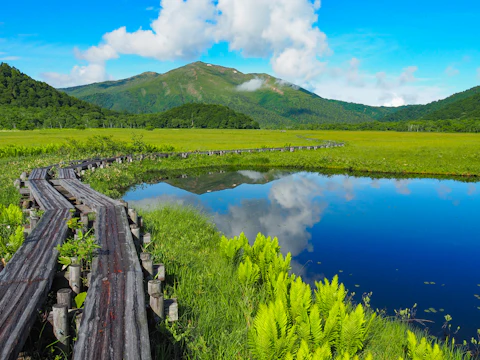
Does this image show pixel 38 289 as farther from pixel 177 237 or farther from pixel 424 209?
pixel 424 209

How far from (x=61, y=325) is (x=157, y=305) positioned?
4.31 feet

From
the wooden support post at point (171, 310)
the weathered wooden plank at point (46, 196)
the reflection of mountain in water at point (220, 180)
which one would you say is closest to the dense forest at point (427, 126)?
the reflection of mountain in water at point (220, 180)

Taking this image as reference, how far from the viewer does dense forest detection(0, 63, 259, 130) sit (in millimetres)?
128750

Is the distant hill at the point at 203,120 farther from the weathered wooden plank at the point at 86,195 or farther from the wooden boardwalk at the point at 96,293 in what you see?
the wooden boardwalk at the point at 96,293

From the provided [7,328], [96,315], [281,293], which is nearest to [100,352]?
[96,315]

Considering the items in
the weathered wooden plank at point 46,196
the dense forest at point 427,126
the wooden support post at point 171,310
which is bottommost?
Result: the wooden support post at point 171,310

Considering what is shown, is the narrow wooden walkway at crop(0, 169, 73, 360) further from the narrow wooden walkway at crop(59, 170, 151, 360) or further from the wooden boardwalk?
the narrow wooden walkway at crop(59, 170, 151, 360)

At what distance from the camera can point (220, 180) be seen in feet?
91.4

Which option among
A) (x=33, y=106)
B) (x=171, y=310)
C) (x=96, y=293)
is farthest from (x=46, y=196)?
(x=33, y=106)

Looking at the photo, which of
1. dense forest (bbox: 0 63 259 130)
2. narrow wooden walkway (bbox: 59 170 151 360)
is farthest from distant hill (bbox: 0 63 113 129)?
narrow wooden walkway (bbox: 59 170 151 360)

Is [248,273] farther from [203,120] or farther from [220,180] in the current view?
[203,120]

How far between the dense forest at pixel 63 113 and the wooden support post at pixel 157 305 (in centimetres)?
13486

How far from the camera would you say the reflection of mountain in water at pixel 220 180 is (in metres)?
24.7

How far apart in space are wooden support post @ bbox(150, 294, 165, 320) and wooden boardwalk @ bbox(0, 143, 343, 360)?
0.50 ft
